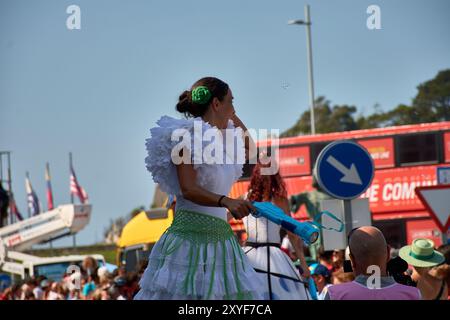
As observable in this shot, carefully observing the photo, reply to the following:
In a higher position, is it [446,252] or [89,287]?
[446,252]

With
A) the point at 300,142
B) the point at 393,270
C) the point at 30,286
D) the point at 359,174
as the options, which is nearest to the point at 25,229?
the point at 300,142

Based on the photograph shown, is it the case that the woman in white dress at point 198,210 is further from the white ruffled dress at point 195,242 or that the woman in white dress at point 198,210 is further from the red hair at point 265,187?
the red hair at point 265,187

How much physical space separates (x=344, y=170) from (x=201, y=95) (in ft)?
13.4

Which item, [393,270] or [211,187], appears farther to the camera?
[393,270]

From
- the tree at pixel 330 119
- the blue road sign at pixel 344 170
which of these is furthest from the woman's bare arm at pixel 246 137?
the tree at pixel 330 119

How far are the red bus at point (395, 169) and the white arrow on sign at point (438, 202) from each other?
1155 centimetres

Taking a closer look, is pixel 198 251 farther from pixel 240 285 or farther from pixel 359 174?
pixel 359 174

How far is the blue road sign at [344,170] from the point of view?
866cm

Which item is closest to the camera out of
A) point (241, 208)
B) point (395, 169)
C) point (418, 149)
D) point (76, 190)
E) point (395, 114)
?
point (241, 208)

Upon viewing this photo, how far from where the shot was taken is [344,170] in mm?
8727

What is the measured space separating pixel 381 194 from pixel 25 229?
21085 mm

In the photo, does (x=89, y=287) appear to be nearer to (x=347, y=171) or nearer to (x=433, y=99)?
(x=347, y=171)

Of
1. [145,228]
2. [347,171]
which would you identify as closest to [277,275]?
[347,171]
